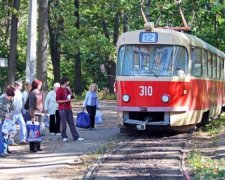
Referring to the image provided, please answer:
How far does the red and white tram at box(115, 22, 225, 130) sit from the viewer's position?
1767 centimetres

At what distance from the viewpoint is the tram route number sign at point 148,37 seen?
1803cm

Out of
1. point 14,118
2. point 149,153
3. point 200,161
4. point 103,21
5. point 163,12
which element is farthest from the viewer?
point 103,21

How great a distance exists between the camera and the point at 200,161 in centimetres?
1281

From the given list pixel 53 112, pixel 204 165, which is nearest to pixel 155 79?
pixel 53 112

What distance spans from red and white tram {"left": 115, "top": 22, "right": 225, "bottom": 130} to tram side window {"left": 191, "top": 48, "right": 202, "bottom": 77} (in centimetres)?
7

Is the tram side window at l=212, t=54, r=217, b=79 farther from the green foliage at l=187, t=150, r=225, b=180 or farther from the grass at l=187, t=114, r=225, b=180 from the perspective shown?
the green foliage at l=187, t=150, r=225, b=180

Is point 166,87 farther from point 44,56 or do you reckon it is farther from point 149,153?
point 44,56

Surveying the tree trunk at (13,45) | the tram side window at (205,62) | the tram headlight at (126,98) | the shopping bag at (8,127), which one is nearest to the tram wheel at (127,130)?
the tram headlight at (126,98)

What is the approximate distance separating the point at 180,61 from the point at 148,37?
1.21m

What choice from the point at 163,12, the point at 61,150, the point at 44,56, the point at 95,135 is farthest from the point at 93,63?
the point at 61,150

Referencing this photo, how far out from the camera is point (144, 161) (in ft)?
43.4

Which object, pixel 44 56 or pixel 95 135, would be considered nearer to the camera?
pixel 95 135

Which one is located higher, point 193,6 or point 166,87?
point 193,6

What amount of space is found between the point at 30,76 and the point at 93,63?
36221 millimetres
